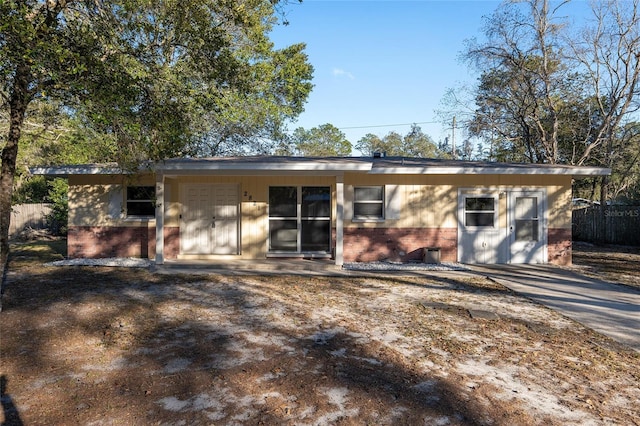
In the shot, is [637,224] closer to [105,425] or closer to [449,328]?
[449,328]

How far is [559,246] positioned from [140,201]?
11417mm

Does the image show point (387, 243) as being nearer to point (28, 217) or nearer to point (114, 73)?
point (114, 73)

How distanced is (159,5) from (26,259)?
7.82 metres

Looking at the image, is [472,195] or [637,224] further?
[637,224]

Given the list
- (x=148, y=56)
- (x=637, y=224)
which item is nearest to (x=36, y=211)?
(x=148, y=56)

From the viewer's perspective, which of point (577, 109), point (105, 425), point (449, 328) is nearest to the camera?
point (105, 425)

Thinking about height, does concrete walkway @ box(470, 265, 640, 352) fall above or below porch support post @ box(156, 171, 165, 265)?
below

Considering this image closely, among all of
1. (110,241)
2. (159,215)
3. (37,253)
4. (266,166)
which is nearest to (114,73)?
(266,166)

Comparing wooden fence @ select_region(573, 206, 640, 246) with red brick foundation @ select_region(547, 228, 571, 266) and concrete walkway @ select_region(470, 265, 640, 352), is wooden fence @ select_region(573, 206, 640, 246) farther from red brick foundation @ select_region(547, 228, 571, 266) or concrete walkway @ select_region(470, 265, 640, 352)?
concrete walkway @ select_region(470, 265, 640, 352)

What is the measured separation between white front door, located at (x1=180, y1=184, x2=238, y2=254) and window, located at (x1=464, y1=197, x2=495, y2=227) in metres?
6.26

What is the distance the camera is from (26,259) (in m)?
11.5

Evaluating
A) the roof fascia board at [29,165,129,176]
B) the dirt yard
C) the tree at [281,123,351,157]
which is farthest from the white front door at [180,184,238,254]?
the tree at [281,123,351,157]

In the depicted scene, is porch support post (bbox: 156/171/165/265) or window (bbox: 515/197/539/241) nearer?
porch support post (bbox: 156/171/165/265)

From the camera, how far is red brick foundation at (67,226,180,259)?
11.4 metres
